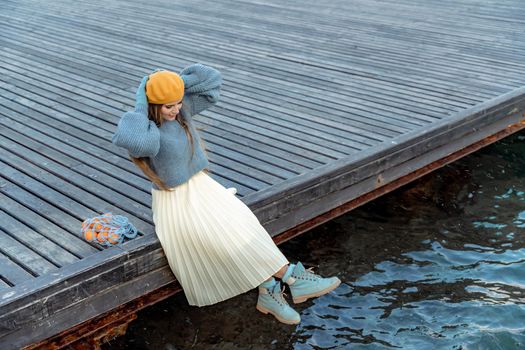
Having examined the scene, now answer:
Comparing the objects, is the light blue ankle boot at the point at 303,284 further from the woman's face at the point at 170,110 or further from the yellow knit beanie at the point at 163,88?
the yellow knit beanie at the point at 163,88

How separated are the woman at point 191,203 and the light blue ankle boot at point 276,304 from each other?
0.32ft

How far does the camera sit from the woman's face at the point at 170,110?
13.4 ft

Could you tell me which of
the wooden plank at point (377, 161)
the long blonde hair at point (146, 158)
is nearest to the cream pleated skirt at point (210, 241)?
the long blonde hair at point (146, 158)

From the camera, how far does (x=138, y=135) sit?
12.8 feet

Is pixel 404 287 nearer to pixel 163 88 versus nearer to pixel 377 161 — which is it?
pixel 377 161

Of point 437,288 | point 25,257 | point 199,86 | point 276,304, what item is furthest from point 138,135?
point 437,288

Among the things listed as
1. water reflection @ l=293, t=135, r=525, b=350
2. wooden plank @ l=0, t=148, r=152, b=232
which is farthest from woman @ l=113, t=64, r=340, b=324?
water reflection @ l=293, t=135, r=525, b=350

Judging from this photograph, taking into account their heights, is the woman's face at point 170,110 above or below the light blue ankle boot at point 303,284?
above

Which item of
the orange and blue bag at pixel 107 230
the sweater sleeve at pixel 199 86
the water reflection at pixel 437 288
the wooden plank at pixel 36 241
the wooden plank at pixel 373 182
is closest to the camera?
the wooden plank at pixel 36 241

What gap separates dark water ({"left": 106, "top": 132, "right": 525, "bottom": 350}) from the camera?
492 cm

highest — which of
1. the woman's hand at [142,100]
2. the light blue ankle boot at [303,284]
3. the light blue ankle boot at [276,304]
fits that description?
the woman's hand at [142,100]

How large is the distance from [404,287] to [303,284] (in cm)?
116

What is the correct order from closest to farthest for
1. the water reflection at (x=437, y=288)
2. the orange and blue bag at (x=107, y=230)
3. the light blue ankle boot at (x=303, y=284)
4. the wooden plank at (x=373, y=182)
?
the orange and blue bag at (x=107, y=230)
the light blue ankle boot at (x=303, y=284)
the water reflection at (x=437, y=288)
the wooden plank at (x=373, y=182)

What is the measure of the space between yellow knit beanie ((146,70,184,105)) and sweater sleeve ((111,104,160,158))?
0.12 m
